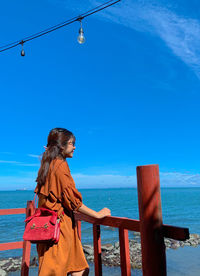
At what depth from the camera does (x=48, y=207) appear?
85.7 inches

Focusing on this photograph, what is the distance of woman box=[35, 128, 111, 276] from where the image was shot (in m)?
2.14

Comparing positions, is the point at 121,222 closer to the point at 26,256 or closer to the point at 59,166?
the point at 59,166

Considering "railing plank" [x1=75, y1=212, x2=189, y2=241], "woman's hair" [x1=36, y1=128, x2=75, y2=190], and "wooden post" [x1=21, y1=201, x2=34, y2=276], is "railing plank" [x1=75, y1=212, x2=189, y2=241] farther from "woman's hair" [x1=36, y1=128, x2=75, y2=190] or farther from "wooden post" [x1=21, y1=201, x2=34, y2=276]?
"wooden post" [x1=21, y1=201, x2=34, y2=276]

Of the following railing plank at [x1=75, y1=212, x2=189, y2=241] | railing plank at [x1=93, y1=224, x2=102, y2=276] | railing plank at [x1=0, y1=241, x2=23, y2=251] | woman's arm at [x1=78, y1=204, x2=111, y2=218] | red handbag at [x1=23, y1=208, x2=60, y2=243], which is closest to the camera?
railing plank at [x1=75, y1=212, x2=189, y2=241]

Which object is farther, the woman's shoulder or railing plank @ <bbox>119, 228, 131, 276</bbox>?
railing plank @ <bbox>119, 228, 131, 276</bbox>

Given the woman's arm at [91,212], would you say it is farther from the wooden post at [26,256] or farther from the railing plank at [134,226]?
the wooden post at [26,256]

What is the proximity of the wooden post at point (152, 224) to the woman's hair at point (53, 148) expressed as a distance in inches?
30.6

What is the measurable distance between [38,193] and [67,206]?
287 mm

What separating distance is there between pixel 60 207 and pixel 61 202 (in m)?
0.04

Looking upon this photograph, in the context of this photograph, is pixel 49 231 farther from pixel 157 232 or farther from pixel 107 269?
pixel 107 269

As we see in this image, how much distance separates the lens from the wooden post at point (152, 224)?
1810 millimetres

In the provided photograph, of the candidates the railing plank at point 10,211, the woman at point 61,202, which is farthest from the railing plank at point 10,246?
the woman at point 61,202

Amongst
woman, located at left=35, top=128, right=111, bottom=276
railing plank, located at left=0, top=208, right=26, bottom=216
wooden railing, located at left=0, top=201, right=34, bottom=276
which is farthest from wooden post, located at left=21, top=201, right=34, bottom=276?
woman, located at left=35, top=128, right=111, bottom=276

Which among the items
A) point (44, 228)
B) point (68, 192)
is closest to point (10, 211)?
point (44, 228)
